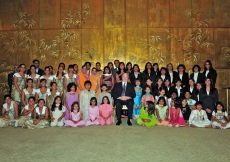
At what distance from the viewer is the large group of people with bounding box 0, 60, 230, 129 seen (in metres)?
5.68

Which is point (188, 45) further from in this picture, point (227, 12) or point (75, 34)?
point (75, 34)

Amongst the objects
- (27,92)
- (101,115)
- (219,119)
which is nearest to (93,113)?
(101,115)

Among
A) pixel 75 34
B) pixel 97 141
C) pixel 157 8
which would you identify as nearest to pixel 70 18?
pixel 75 34

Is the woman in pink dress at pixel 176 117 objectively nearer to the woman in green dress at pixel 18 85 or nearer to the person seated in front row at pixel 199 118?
the person seated in front row at pixel 199 118

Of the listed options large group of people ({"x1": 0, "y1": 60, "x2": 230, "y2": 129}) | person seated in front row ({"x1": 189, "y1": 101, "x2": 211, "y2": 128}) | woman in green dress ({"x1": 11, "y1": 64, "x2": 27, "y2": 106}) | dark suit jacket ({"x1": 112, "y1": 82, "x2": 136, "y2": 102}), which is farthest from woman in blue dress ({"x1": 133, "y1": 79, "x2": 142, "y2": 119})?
woman in green dress ({"x1": 11, "y1": 64, "x2": 27, "y2": 106})

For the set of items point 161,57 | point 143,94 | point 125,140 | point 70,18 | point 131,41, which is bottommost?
point 125,140

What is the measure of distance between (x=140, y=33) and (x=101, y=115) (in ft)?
13.3

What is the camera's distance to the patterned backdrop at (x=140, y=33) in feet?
28.9

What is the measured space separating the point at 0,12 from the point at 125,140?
7654 millimetres

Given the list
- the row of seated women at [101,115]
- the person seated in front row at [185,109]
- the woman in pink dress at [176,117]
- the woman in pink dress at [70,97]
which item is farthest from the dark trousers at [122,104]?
the person seated in front row at [185,109]

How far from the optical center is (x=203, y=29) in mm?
8820

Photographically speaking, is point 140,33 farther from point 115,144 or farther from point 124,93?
point 115,144

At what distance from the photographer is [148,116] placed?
5793mm

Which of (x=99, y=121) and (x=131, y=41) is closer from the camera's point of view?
(x=99, y=121)
